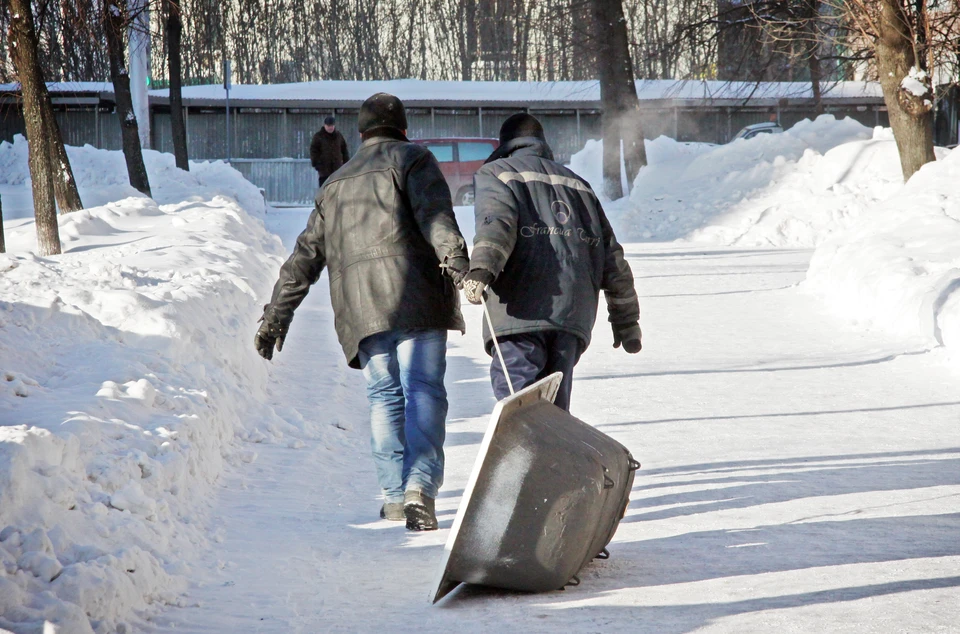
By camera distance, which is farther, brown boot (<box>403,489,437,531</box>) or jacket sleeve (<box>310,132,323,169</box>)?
jacket sleeve (<box>310,132,323,169</box>)

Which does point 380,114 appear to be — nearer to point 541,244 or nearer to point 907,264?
point 541,244

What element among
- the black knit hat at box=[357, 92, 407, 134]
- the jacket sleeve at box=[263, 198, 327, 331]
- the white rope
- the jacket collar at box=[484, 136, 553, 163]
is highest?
the black knit hat at box=[357, 92, 407, 134]

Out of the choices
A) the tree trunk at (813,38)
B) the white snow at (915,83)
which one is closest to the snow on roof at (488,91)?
the tree trunk at (813,38)

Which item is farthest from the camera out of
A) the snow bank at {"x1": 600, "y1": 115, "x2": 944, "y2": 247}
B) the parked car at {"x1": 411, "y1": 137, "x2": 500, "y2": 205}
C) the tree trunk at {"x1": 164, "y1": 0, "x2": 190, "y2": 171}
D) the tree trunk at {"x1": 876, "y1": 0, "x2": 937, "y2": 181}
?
the parked car at {"x1": 411, "y1": 137, "x2": 500, "y2": 205}

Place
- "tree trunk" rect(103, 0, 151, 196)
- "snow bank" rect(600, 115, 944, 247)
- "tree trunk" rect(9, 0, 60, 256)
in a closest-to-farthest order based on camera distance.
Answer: "tree trunk" rect(9, 0, 60, 256) → "snow bank" rect(600, 115, 944, 247) → "tree trunk" rect(103, 0, 151, 196)

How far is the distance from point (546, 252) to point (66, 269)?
448 cm

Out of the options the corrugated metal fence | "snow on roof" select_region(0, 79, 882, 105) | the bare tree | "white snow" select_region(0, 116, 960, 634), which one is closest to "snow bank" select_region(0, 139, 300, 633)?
"white snow" select_region(0, 116, 960, 634)

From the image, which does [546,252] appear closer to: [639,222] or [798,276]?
[798,276]

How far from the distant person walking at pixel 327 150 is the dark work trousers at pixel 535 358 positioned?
12.6 meters

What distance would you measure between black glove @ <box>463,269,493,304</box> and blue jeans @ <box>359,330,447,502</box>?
0.47 meters

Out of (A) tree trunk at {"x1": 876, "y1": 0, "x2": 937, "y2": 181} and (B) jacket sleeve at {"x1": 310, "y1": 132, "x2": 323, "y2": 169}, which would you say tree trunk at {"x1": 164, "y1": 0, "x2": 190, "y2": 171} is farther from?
(A) tree trunk at {"x1": 876, "y1": 0, "x2": 937, "y2": 181}

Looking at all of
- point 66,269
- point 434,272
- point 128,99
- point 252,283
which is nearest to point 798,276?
point 252,283

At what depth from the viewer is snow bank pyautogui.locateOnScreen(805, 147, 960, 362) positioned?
790 cm

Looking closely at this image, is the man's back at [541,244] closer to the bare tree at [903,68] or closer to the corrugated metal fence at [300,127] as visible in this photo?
the bare tree at [903,68]
